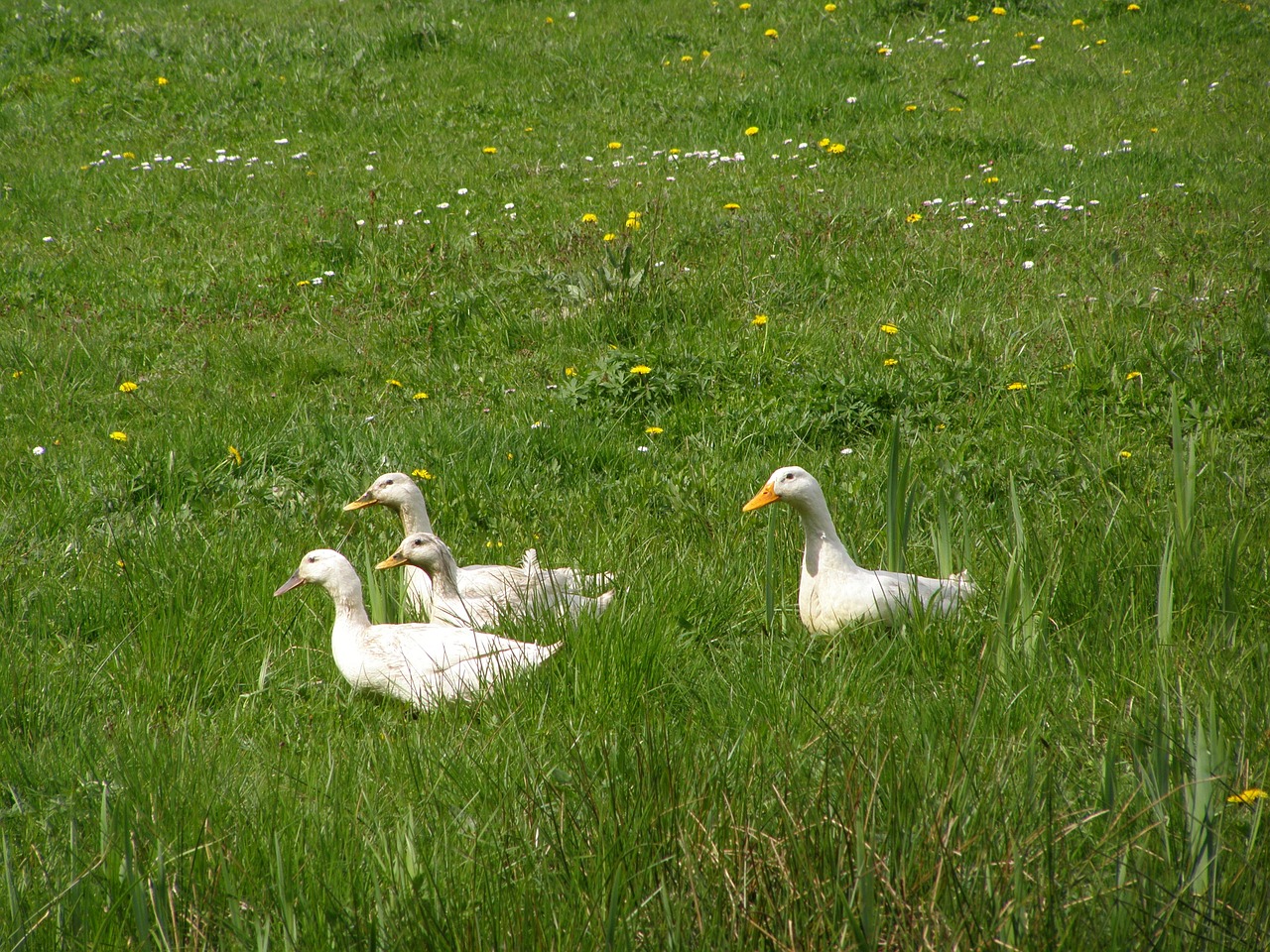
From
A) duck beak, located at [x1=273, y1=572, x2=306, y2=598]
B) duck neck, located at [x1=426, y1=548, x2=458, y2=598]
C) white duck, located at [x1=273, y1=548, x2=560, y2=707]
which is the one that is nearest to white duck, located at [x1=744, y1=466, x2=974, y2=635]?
white duck, located at [x1=273, y1=548, x2=560, y2=707]

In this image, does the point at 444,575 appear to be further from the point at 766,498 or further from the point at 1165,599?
the point at 1165,599

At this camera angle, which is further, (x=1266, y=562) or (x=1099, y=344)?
(x=1099, y=344)

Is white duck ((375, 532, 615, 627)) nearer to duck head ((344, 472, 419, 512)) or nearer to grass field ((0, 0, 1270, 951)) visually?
grass field ((0, 0, 1270, 951))

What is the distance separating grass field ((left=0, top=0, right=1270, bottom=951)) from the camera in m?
1.98

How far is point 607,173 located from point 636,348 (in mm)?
3360

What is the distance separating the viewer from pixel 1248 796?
2025 millimetres

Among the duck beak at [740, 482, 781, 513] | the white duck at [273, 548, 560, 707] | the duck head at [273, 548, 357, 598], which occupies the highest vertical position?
the duck beak at [740, 482, 781, 513]

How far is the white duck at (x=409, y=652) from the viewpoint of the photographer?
10.8ft

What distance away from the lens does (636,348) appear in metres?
6.33

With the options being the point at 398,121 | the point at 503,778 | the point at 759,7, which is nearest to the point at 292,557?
the point at 503,778

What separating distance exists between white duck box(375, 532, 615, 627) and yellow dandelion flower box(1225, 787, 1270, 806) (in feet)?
6.76

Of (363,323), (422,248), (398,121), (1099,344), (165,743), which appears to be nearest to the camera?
(165,743)

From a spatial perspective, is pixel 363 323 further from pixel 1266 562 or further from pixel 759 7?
pixel 759 7

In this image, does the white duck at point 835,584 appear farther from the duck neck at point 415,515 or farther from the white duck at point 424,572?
the duck neck at point 415,515
